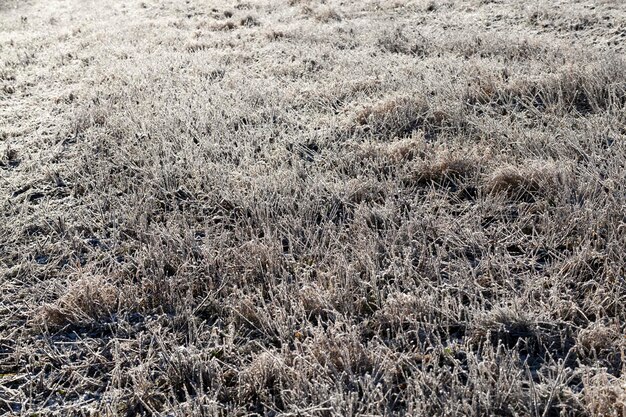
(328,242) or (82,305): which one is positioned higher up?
(328,242)

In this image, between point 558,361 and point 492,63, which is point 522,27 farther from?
point 558,361

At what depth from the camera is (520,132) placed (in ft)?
16.4

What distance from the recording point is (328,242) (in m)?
3.82

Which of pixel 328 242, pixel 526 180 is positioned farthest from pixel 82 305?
pixel 526 180

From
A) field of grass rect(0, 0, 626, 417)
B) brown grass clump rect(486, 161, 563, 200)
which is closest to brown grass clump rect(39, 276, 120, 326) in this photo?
field of grass rect(0, 0, 626, 417)

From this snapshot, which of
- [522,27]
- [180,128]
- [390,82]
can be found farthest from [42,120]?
[522,27]

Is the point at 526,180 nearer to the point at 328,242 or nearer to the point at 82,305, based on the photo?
the point at 328,242

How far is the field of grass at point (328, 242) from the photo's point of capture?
262 cm

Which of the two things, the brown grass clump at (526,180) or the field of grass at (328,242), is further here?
the brown grass clump at (526,180)

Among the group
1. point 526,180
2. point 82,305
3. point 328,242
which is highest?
point 526,180

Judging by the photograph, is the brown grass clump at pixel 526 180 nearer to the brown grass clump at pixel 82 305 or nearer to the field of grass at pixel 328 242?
the field of grass at pixel 328 242

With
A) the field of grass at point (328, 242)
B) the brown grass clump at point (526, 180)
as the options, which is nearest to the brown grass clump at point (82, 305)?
the field of grass at point (328, 242)

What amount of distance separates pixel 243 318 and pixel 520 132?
133 inches

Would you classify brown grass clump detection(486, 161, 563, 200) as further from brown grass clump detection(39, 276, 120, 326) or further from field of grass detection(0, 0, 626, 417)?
brown grass clump detection(39, 276, 120, 326)
